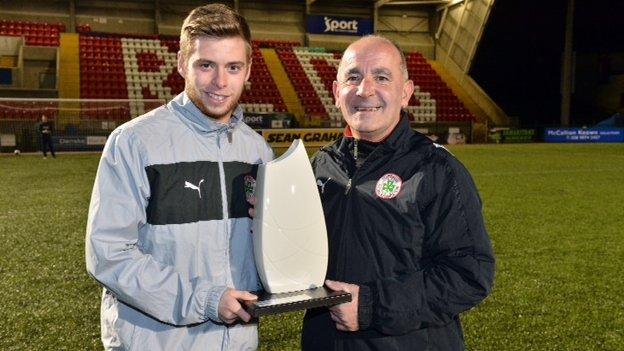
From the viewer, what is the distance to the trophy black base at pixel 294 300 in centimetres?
132

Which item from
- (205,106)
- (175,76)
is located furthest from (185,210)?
(175,76)

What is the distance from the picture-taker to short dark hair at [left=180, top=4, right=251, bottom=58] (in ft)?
5.10

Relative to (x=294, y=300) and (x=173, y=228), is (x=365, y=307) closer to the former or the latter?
(x=294, y=300)

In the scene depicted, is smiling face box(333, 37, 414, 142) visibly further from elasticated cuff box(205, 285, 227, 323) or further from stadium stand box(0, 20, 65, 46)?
stadium stand box(0, 20, 65, 46)

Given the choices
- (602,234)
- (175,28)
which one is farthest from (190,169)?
(175,28)

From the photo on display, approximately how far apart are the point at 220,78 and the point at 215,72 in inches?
1.1

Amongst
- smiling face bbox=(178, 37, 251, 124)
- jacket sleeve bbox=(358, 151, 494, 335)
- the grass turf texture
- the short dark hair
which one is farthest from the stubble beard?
the grass turf texture

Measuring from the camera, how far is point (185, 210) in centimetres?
160

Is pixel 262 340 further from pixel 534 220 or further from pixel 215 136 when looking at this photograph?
pixel 534 220

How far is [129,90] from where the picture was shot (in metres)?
22.6

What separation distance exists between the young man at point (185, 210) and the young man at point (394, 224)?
303mm

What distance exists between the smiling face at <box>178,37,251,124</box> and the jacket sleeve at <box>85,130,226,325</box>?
0.85 ft

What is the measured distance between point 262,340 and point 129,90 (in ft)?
68.7

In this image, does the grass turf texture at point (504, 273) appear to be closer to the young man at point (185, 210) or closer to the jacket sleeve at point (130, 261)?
the young man at point (185, 210)
